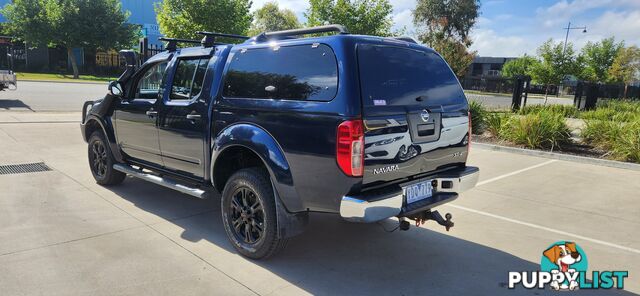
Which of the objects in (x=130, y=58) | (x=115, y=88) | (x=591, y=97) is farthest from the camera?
(x=591, y=97)

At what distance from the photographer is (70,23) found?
3347 cm

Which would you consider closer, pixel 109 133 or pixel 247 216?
pixel 247 216

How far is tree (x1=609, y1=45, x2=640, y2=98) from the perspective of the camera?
42.9m

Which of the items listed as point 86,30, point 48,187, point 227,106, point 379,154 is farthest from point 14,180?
Result: point 86,30

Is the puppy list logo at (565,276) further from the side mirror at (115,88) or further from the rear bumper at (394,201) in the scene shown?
the side mirror at (115,88)

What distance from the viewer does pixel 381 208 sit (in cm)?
324

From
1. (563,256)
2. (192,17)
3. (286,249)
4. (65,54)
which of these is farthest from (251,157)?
(65,54)

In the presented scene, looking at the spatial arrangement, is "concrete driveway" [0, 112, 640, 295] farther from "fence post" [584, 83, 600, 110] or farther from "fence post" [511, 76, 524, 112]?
"fence post" [584, 83, 600, 110]

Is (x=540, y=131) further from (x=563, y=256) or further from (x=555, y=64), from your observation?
(x=555, y=64)

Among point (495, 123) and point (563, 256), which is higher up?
point (495, 123)

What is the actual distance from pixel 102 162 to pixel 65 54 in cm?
4063

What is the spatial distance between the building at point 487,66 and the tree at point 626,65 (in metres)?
A: 31.8

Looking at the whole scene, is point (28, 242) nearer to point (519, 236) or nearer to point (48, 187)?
point (48, 187)

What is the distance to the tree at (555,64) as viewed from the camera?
86.4 ft
